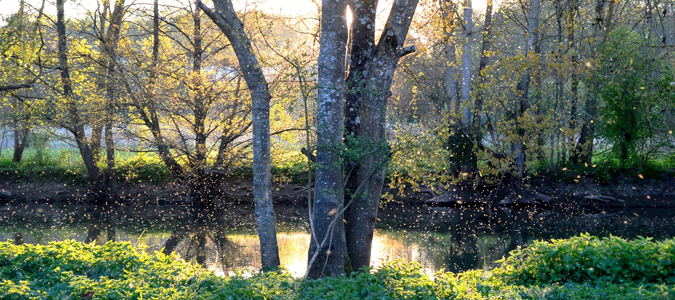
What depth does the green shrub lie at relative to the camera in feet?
19.6

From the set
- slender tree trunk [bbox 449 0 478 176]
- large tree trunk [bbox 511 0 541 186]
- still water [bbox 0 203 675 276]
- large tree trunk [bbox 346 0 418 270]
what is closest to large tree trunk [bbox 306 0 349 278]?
large tree trunk [bbox 346 0 418 270]

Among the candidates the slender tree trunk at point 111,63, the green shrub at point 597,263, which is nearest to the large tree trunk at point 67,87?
the slender tree trunk at point 111,63

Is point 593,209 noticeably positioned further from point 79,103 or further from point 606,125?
point 79,103

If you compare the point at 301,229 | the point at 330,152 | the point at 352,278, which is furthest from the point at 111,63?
the point at 352,278

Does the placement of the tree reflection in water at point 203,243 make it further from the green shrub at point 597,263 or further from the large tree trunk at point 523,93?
the large tree trunk at point 523,93

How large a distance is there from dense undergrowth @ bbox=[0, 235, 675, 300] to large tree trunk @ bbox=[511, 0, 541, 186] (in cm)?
888

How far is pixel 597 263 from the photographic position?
604cm

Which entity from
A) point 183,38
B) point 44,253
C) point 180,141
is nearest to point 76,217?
point 180,141

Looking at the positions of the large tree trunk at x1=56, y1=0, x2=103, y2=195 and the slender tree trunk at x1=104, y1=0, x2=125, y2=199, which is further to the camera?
the large tree trunk at x1=56, y1=0, x2=103, y2=195

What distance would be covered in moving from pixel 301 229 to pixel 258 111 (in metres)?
7.86

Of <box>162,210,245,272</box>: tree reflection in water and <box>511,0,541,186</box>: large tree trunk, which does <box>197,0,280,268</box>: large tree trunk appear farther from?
<box>511,0,541,186</box>: large tree trunk

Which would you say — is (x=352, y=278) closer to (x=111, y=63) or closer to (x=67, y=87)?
(x=111, y=63)

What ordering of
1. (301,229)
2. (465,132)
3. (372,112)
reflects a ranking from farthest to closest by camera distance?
(465,132), (301,229), (372,112)

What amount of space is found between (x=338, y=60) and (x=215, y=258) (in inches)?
234
